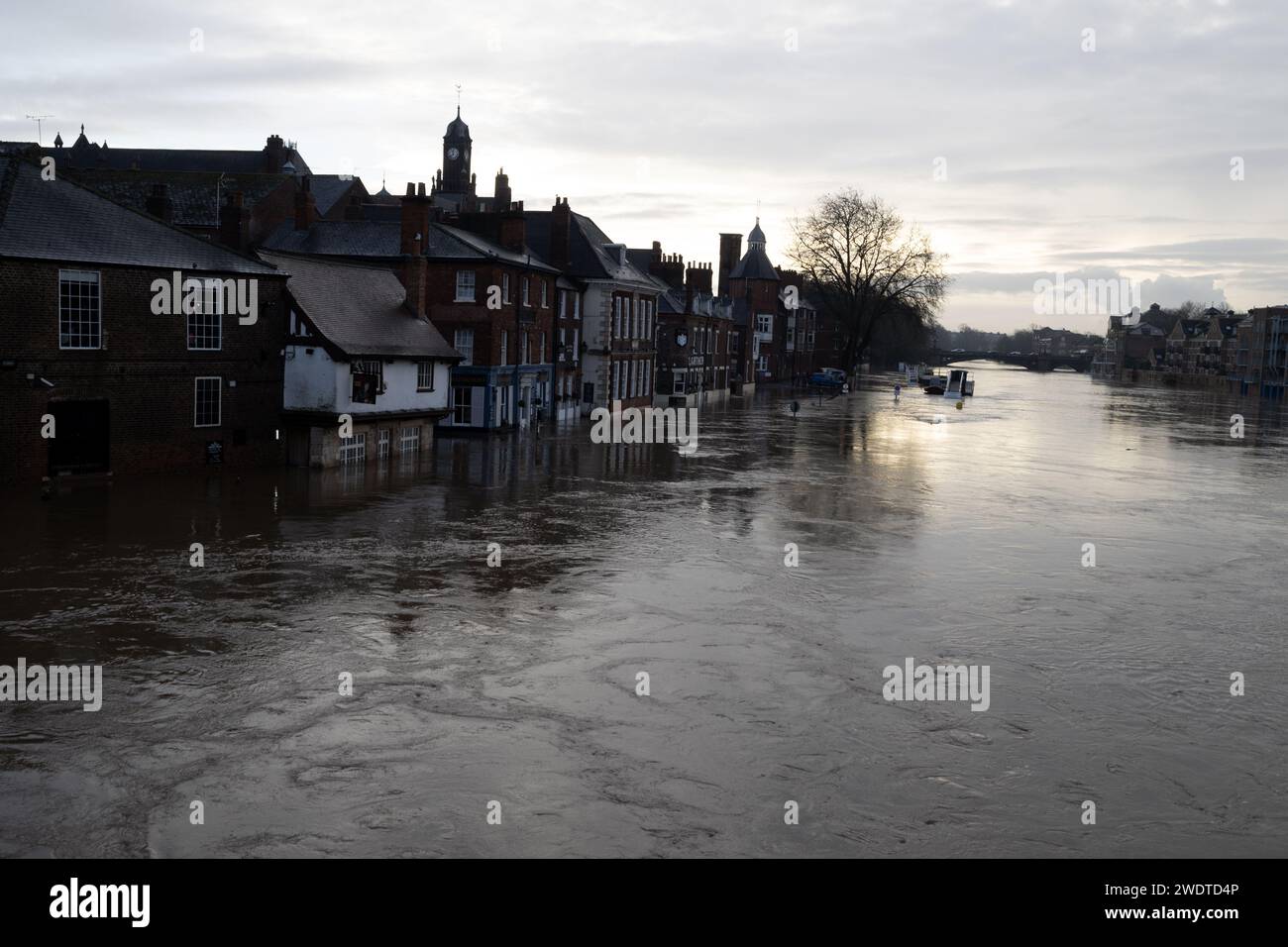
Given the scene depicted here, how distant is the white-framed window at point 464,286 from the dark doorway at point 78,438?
20595mm

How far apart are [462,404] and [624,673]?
35.8 metres

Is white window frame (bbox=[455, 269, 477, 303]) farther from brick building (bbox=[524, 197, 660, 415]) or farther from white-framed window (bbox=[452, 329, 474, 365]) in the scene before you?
brick building (bbox=[524, 197, 660, 415])

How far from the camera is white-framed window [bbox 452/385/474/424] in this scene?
5116 centimetres

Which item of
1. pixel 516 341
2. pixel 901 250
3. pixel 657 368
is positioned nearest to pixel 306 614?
pixel 516 341

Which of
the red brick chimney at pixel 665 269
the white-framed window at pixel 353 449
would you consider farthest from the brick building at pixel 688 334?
the white-framed window at pixel 353 449

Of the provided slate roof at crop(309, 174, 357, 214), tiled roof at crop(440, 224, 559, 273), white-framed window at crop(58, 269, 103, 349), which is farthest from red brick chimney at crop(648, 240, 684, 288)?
white-framed window at crop(58, 269, 103, 349)

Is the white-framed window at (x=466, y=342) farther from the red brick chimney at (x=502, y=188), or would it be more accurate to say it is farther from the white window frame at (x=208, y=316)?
the red brick chimney at (x=502, y=188)

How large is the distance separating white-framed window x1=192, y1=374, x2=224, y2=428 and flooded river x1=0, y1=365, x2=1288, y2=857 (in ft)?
6.32

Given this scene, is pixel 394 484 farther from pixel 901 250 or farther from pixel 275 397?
pixel 901 250

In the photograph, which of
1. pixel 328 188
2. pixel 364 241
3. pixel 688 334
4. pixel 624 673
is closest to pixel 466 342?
pixel 364 241

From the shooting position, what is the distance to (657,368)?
87.7m

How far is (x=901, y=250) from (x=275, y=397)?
88805 millimetres

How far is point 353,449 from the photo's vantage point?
129ft
